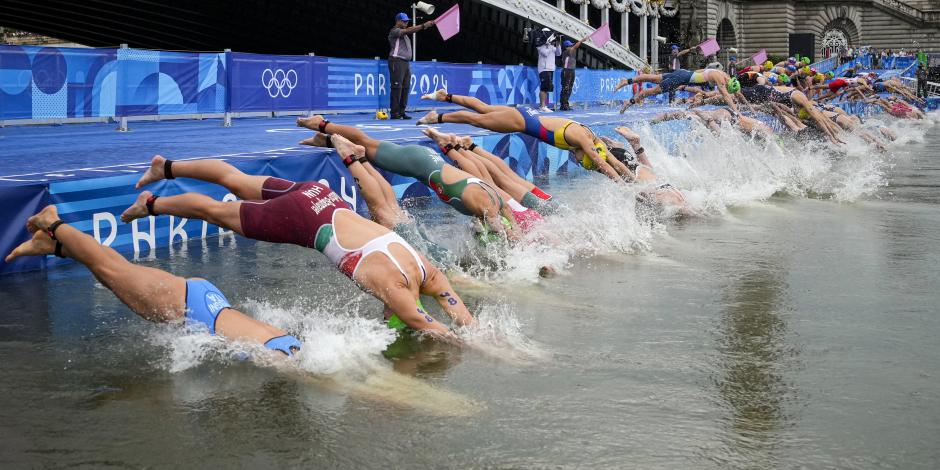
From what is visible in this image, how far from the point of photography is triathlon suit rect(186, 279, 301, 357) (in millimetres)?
5875

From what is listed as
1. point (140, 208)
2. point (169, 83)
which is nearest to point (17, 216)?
point (140, 208)

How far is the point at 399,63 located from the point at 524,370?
14.2 metres

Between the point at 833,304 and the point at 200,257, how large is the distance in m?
5.86

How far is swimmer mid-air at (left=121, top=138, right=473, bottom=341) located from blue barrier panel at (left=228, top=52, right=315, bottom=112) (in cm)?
1108

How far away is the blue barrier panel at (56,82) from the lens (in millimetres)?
14023

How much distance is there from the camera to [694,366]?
6.19m

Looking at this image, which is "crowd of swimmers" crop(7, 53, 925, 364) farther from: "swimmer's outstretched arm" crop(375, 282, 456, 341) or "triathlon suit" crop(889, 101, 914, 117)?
"triathlon suit" crop(889, 101, 914, 117)

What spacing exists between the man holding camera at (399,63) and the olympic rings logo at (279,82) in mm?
1949

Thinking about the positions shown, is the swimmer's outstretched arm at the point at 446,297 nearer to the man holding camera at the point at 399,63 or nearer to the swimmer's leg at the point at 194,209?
the swimmer's leg at the point at 194,209

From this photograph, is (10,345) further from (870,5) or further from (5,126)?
(870,5)

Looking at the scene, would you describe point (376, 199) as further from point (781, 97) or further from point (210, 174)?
point (781, 97)

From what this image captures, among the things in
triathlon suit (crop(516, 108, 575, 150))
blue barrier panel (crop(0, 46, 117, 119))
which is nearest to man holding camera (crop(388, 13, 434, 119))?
blue barrier panel (crop(0, 46, 117, 119))

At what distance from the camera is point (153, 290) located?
19.6 feet

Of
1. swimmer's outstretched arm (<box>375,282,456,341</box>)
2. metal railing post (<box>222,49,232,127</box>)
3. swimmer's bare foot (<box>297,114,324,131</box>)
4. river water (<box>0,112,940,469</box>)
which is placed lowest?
river water (<box>0,112,940,469</box>)
